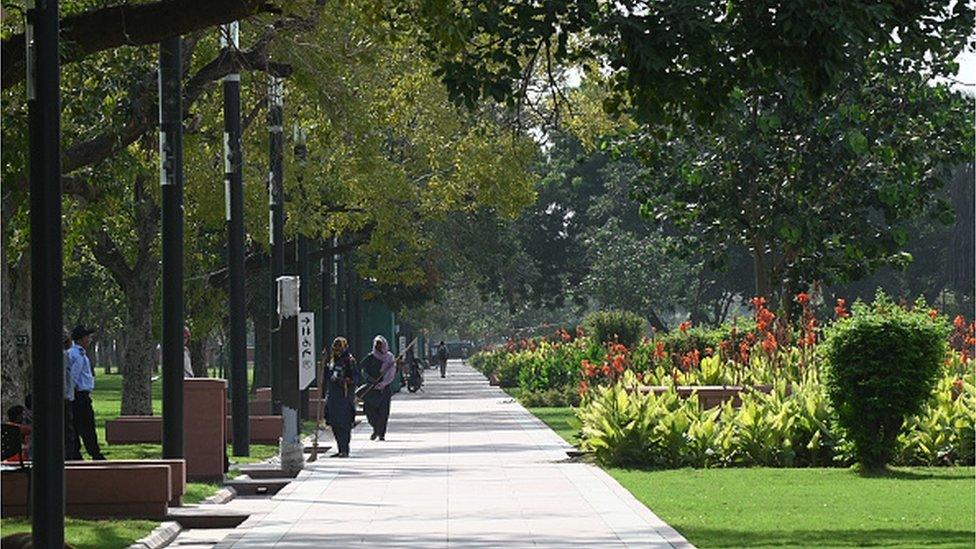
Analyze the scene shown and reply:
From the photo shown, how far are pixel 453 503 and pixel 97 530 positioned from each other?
4.41 meters

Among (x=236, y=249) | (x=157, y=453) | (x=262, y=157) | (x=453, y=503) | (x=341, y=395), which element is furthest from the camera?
(x=262, y=157)

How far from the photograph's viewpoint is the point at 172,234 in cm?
2411

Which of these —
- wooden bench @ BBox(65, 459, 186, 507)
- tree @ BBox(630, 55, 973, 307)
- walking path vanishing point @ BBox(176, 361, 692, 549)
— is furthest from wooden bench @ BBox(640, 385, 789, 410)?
wooden bench @ BBox(65, 459, 186, 507)

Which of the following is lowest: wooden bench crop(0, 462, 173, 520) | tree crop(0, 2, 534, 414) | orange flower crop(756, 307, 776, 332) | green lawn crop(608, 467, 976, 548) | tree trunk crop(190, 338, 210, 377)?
green lawn crop(608, 467, 976, 548)

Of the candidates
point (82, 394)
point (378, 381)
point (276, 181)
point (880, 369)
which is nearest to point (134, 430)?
point (378, 381)

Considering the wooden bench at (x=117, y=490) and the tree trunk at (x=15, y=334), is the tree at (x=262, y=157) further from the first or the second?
the wooden bench at (x=117, y=490)

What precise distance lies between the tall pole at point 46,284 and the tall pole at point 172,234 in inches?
361

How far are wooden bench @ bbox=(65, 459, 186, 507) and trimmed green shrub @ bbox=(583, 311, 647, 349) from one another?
33.3m

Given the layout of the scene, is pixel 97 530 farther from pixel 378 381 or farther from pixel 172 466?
pixel 378 381

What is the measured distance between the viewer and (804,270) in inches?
1503

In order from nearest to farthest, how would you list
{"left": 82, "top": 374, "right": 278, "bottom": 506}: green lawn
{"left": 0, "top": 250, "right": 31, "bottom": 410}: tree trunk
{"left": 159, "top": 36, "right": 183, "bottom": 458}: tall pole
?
{"left": 159, "top": 36, "right": 183, "bottom": 458}: tall pole < {"left": 82, "top": 374, "right": 278, "bottom": 506}: green lawn < {"left": 0, "top": 250, "right": 31, "bottom": 410}: tree trunk

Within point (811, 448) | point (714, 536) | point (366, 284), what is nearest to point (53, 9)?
point (714, 536)

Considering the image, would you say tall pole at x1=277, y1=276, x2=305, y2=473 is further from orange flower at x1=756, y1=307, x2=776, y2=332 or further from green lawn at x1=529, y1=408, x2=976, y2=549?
orange flower at x1=756, y1=307, x2=776, y2=332

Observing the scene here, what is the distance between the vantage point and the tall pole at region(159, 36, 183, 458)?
23625 mm
